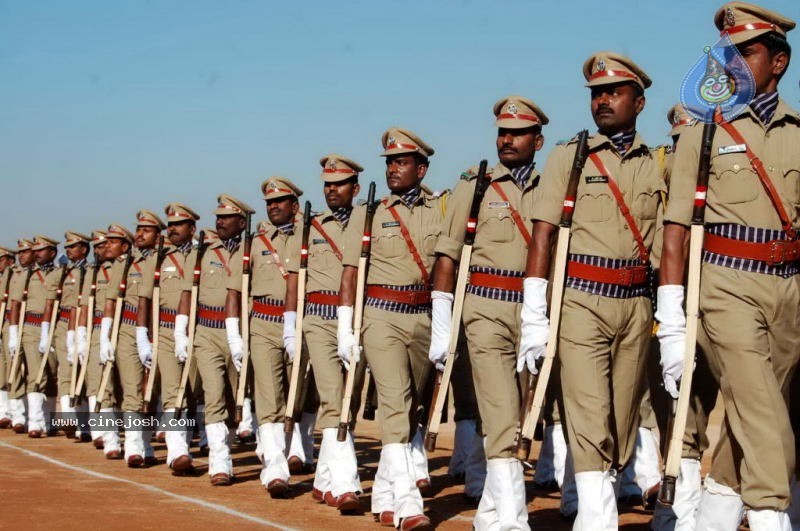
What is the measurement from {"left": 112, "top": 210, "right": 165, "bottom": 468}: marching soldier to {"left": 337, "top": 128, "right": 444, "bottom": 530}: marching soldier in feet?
15.9

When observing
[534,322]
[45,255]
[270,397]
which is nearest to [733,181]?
[534,322]

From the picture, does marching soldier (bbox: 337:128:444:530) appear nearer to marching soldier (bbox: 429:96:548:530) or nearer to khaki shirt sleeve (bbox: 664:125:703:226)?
marching soldier (bbox: 429:96:548:530)

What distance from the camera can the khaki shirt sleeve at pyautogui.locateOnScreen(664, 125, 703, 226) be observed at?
6648 mm

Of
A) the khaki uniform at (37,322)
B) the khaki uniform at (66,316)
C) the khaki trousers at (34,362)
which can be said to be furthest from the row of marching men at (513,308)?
the khaki uniform at (37,322)

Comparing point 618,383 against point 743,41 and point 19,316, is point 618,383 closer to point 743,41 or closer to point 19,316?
point 743,41

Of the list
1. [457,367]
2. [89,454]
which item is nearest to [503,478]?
[457,367]

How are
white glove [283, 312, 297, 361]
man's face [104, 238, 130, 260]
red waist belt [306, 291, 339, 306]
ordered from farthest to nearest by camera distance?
man's face [104, 238, 130, 260], white glove [283, 312, 297, 361], red waist belt [306, 291, 339, 306]

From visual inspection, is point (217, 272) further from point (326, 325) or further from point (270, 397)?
point (326, 325)

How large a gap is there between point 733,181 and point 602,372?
1.49 meters

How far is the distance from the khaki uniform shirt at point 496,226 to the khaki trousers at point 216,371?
4.49 meters

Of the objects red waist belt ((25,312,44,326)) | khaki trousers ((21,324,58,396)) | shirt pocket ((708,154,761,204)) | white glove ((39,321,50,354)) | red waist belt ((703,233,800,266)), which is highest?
shirt pocket ((708,154,761,204))

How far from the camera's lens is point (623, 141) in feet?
25.5

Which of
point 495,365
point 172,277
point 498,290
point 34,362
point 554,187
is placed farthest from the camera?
point 34,362

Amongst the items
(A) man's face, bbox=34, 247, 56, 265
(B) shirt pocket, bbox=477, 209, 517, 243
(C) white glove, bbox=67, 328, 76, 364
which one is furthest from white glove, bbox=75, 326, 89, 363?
(B) shirt pocket, bbox=477, 209, 517, 243
